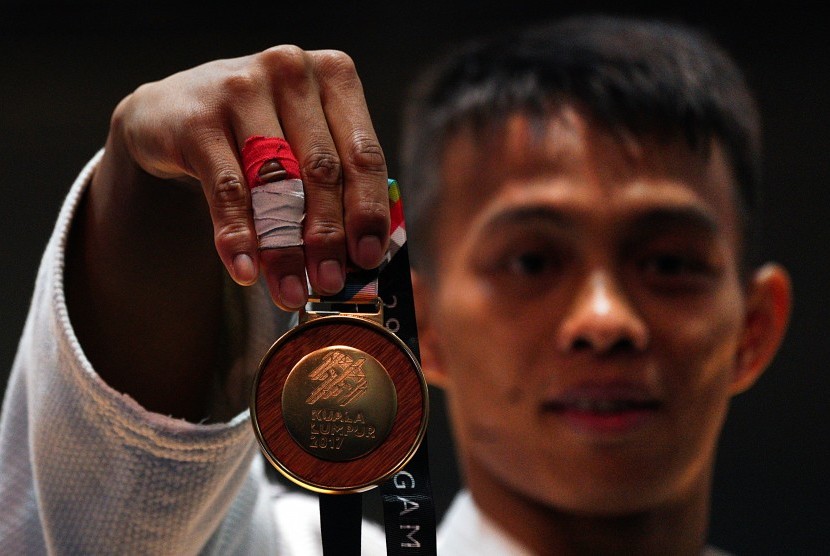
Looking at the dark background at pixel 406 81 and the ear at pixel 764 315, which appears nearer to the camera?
the ear at pixel 764 315

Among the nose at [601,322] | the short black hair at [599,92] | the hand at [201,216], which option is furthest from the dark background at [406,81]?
the hand at [201,216]

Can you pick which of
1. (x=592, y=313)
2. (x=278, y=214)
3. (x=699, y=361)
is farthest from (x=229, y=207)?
(x=699, y=361)

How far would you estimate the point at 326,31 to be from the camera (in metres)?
1.33

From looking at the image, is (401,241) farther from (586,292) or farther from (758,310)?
(758,310)

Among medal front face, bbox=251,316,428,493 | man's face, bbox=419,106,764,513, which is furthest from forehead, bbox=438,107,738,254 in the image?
medal front face, bbox=251,316,428,493

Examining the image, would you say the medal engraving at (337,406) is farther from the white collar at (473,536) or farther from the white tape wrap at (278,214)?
the white collar at (473,536)

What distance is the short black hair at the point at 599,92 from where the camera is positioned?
3.41 ft

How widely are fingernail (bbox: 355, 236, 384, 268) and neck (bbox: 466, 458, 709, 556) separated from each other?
62cm

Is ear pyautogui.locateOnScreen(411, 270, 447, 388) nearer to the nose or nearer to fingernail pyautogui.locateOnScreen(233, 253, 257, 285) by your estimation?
the nose

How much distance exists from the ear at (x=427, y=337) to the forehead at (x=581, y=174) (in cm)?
9

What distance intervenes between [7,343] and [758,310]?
1019 millimetres

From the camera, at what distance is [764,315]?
115 cm

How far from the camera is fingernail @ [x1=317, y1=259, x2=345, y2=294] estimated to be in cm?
49

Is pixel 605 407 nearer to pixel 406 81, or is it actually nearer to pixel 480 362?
pixel 480 362
